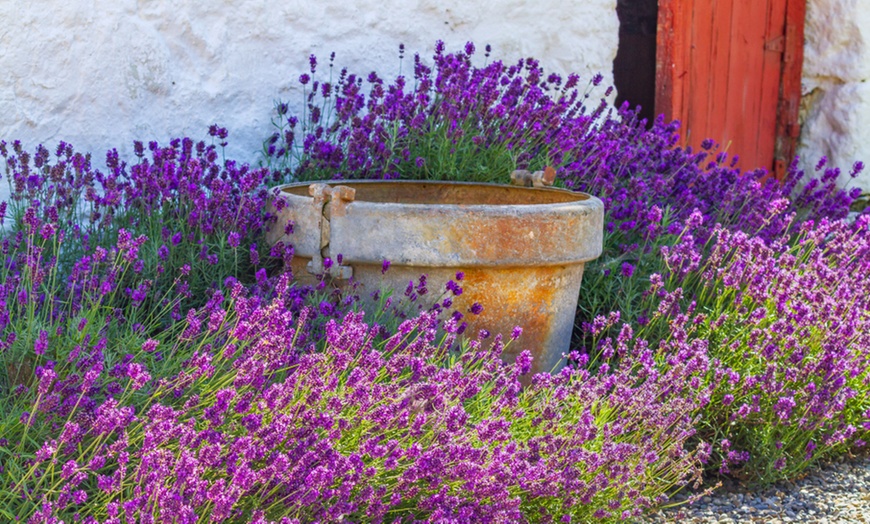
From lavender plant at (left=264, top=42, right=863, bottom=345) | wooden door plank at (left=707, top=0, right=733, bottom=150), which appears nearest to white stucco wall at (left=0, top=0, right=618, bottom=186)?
lavender plant at (left=264, top=42, right=863, bottom=345)

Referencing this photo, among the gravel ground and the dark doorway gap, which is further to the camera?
the dark doorway gap

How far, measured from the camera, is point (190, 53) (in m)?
4.08

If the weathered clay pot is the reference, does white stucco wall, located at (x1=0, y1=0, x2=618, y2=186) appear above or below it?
above

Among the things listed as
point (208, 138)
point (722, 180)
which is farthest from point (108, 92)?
point (722, 180)

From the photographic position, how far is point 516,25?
17.0 feet

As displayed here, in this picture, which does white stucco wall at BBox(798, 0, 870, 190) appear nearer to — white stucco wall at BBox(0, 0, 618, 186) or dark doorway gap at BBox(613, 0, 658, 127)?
dark doorway gap at BBox(613, 0, 658, 127)

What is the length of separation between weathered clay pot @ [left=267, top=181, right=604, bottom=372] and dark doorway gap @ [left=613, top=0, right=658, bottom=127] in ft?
9.64

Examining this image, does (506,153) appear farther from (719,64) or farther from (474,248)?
(719,64)

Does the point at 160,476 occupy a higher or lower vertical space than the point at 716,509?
higher

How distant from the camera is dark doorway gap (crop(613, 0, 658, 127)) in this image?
616 cm

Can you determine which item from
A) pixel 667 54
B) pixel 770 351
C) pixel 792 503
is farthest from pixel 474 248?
pixel 667 54

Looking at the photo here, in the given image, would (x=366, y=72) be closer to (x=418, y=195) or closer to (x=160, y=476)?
(x=418, y=195)

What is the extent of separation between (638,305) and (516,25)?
2021mm

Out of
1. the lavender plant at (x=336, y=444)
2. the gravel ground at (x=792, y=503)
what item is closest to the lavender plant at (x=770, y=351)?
the gravel ground at (x=792, y=503)
